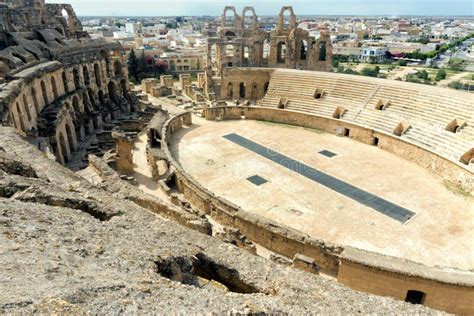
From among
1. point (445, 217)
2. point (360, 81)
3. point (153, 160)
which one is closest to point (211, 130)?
point (153, 160)

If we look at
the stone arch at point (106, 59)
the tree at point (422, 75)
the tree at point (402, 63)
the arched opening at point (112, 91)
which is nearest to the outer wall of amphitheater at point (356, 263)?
the arched opening at point (112, 91)

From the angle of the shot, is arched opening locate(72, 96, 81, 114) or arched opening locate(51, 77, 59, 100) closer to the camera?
arched opening locate(51, 77, 59, 100)

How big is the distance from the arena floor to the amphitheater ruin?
0.09m

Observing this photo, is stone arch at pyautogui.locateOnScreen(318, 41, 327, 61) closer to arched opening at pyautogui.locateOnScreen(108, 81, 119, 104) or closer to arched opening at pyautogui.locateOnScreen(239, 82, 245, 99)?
arched opening at pyautogui.locateOnScreen(239, 82, 245, 99)

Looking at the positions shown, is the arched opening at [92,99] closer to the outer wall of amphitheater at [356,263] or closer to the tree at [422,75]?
the outer wall of amphitheater at [356,263]

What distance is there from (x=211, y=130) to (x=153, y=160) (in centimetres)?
749

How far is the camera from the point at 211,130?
24.5 metres

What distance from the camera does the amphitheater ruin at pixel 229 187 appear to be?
5.25m

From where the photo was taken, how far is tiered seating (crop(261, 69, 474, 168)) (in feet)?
60.7

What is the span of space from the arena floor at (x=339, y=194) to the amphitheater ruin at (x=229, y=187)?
3.6 inches

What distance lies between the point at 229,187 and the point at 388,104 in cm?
1339

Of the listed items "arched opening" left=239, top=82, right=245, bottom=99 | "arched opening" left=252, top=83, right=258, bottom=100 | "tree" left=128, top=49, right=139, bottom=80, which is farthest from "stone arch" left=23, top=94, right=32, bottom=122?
"tree" left=128, top=49, right=139, bottom=80

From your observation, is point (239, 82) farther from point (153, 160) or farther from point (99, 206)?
point (99, 206)

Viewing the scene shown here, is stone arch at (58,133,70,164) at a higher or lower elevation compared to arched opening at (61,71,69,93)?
lower
